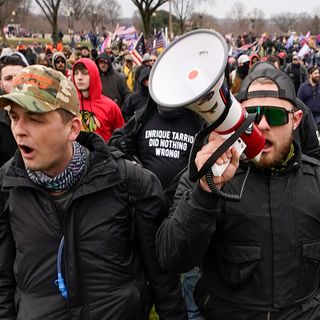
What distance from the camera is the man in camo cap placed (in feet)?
6.01

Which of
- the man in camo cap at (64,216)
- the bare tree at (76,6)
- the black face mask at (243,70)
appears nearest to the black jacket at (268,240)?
the man in camo cap at (64,216)

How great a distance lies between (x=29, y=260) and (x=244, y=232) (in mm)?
902

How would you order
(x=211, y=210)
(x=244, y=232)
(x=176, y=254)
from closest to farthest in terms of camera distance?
(x=211, y=210) → (x=176, y=254) → (x=244, y=232)

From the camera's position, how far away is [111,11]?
6962 cm

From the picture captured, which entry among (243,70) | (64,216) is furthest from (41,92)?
(243,70)

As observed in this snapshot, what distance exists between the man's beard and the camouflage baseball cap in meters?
0.81

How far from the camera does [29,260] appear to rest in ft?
6.29

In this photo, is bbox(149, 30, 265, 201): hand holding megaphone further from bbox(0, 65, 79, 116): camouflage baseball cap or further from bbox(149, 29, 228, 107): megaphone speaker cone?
bbox(0, 65, 79, 116): camouflage baseball cap

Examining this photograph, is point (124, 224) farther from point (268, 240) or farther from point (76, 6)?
point (76, 6)

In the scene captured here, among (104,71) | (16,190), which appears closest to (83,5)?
(104,71)

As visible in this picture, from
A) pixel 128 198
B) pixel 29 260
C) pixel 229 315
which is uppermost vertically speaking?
pixel 128 198

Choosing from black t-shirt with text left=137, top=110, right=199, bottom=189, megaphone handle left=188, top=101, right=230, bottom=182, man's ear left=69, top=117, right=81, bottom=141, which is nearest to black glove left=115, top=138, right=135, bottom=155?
black t-shirt with text left=137, top=110, right=199, bottom=189

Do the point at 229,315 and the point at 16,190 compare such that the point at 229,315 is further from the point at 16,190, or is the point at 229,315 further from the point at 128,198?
the point at 16,190

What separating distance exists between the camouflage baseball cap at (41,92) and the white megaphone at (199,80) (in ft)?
1.55
